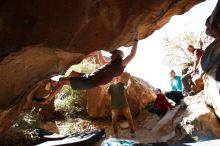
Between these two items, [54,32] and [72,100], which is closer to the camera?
[54,32]

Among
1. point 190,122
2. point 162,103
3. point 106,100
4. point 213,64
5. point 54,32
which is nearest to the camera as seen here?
point 54,32

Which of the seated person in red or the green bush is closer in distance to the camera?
the seated person in red

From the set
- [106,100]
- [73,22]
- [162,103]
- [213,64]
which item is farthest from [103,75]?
[106,100]

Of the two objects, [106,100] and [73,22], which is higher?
[73,22]

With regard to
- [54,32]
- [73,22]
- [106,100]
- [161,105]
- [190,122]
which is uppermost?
[73,22]

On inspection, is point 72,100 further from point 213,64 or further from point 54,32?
point 54,32

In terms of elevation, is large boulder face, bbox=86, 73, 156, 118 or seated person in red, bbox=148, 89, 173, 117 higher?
large boulder face, bbox=86, 73, 156, 118

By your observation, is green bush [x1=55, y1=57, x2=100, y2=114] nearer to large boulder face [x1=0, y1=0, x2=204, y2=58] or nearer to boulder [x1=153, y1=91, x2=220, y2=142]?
boulder [x1=153, y1=91, x2=220, y2=142]

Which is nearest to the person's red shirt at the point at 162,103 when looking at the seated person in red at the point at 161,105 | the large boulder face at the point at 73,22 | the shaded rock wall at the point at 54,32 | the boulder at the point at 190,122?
the seated person in red at the point at 161,105

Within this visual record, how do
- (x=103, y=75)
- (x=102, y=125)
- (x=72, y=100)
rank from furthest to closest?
(x=72, y=100) < (x=102, y=125) < (x=103, y=75)

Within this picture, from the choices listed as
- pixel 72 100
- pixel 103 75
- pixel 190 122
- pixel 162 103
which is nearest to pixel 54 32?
pixel 103 75

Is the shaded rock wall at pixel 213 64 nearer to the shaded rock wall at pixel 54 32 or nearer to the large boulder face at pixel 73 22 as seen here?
the shaded rock wall at pixel 54 32

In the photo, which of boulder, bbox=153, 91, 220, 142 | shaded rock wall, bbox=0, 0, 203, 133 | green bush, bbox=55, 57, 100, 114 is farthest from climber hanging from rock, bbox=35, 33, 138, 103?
green bush, bbox=55, 57, 100, 114

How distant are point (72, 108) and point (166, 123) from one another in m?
5.98
